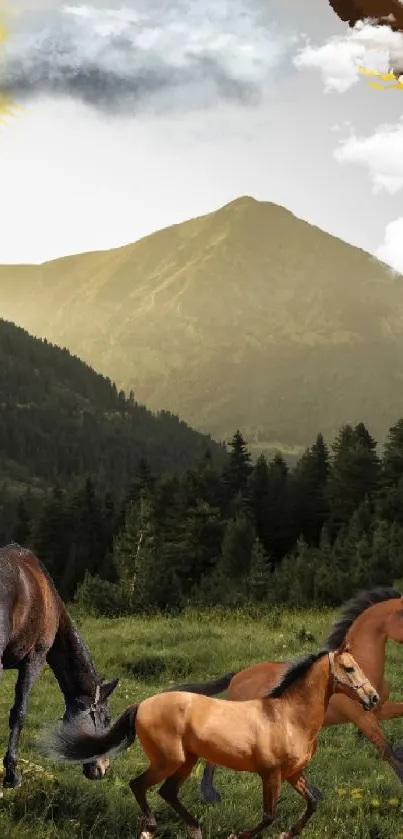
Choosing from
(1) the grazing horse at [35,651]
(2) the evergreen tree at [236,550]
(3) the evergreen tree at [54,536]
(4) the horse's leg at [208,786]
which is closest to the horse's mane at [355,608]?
(4) the horse's leg at [208,786]

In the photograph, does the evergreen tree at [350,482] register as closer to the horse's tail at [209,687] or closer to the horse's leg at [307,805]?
the horse's tail at [209,687]

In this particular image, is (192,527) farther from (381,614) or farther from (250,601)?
(381,614)

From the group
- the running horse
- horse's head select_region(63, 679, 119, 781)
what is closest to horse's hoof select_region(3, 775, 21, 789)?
horse's head select_region(63, 679, 119, 781)

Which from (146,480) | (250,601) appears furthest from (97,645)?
(146,480)

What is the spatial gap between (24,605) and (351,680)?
3839 millimetres

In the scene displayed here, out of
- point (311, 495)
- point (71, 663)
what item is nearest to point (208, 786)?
point (71, 663)

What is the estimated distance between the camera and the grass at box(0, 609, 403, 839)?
24.3 ft

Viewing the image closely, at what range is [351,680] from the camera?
5.43 metres

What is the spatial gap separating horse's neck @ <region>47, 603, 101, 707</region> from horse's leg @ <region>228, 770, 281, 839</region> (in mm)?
3212

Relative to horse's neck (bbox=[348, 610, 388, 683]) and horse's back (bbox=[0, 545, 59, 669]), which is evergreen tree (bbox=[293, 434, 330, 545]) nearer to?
horse's back (bbox=[0, 545, 59, 669])

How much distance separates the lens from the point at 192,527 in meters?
45.2

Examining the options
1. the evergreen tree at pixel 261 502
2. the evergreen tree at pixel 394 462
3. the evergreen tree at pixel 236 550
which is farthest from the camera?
the evergreen tree at pixel 261 502

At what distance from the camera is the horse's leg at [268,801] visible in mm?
5258

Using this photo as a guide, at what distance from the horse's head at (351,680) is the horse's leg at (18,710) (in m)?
3.74
